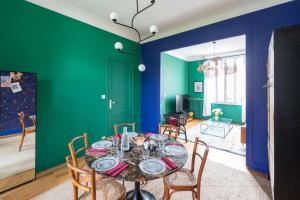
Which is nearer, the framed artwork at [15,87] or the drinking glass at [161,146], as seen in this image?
the drinking glass at [161,146]

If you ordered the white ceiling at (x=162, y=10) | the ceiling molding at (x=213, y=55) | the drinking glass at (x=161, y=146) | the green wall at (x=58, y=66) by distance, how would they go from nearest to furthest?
the drinking glass at (x=161, y=146) < the green wall at (x=58, y=66) < the white ceiling at (x=162, y=10) < the ceiling molding at (x=213, y=55)

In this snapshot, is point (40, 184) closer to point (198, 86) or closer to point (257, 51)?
point (257, 51)

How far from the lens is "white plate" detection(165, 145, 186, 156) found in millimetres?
1618

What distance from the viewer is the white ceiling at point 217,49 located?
461 cm

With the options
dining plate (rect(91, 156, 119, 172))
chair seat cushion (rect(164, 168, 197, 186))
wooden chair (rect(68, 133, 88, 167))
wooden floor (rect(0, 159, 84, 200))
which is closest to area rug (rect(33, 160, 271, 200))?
wooden floor (rect(0, 159, 84, 200))

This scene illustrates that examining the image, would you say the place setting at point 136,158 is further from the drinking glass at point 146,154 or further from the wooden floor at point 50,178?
the wooden floor at point 50,178

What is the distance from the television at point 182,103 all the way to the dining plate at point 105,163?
4592mm

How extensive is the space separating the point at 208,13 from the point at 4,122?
12.9 feet

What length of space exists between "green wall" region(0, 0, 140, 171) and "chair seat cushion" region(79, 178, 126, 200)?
162 cm

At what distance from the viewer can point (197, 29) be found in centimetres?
319

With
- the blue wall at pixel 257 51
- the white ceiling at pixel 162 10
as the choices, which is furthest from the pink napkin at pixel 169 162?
the white ceiling at pixel 162 10

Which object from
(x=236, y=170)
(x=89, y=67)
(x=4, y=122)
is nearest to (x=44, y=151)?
(x=4, y=122)

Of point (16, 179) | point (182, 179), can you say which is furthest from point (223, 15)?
point (16, 179)

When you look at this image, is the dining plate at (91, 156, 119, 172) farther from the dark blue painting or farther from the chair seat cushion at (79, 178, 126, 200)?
the dark blue painting
